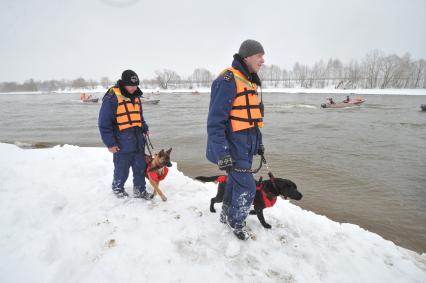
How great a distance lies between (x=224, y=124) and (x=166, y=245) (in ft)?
5.26

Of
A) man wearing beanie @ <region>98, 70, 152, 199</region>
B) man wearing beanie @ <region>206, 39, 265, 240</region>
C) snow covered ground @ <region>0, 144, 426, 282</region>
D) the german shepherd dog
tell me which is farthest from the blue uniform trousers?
man wearing beanie @ <region>206, 39, 265, 240</region>

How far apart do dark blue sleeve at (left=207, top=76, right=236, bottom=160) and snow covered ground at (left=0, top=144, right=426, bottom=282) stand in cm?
123

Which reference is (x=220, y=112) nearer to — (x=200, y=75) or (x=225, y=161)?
(x=225, y=161)

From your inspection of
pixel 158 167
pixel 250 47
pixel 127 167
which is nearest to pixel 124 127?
pixel 127 167

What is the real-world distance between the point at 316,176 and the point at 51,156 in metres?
7.14

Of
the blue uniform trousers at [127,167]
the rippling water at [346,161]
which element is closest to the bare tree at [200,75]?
the rippling water at [346,161]

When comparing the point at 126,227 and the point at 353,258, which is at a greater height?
the point at 126,227

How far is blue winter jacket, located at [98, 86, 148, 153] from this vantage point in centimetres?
362

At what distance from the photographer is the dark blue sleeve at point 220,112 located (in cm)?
254

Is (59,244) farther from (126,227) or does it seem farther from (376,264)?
(376,264)

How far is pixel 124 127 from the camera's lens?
12.3ft

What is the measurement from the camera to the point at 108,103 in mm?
3629

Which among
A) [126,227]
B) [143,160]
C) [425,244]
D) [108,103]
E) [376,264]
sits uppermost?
[108,103]

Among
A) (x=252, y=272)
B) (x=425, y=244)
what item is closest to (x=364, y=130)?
(x=425, y=244)
